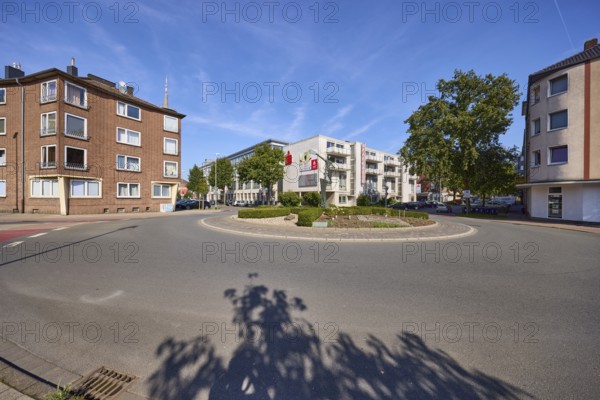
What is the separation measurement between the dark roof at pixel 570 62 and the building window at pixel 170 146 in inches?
1499

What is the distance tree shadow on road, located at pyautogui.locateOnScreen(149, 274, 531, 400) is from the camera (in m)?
2.54

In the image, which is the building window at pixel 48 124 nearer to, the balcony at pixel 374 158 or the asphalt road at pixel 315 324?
the asphalt road at pixel 315 324

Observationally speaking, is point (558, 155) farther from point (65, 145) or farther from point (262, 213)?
point (65, 145)

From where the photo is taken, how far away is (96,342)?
11.3 feet

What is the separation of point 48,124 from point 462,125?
1488 inches

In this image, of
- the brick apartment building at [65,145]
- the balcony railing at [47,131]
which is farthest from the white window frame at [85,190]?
the balcony railing at [47,131]

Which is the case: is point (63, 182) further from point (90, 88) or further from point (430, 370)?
point (430, 370)

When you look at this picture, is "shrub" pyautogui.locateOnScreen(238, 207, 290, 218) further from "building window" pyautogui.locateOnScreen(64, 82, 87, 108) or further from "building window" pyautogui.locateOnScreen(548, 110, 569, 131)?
"building window" pyautogui.locateOnScreen(548, 110, 569, 131)

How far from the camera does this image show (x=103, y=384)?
8.65 feet

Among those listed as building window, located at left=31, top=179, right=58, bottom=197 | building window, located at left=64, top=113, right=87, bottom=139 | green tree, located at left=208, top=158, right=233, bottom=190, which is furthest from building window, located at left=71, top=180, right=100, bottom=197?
green tree, located at left=208, top=158, right=233, bottom=190

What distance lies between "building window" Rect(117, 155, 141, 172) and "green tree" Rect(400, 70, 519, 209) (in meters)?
30.2

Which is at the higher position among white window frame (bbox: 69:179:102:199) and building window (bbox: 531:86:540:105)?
building window (bbox: 531:86:540:105)

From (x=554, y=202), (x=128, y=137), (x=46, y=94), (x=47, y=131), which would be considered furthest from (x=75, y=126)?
(x=554, y=202)

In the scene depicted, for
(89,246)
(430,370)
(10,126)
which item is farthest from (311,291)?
(10,126)
